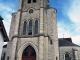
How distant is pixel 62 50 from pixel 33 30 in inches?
260

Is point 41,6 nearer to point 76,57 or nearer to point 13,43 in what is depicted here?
point 13,43

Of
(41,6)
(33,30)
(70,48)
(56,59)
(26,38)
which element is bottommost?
(56,59)

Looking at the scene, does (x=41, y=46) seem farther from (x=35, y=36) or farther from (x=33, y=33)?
(x=33, y=33)

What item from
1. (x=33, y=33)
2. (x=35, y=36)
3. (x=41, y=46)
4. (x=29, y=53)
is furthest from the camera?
(x=33, y=33)

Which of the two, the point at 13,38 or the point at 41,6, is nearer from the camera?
the point at 13,38

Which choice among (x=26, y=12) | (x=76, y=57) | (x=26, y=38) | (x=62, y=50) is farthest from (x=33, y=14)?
(x=76, y=57)

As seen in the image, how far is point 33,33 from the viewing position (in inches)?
938

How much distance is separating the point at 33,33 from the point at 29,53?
11.8 feet

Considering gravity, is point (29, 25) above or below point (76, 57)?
above

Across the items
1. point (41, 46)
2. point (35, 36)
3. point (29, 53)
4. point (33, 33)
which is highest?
point (33, 33)

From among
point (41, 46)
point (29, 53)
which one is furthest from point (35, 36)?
point (29, 53)

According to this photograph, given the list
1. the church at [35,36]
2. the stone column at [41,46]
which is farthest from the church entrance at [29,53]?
the stone column at [41,46]

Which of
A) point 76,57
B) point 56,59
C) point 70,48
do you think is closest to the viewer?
point 56,59

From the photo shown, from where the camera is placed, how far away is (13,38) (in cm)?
2336
